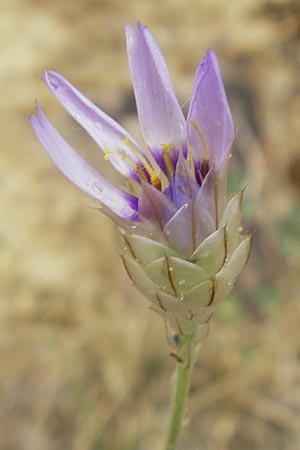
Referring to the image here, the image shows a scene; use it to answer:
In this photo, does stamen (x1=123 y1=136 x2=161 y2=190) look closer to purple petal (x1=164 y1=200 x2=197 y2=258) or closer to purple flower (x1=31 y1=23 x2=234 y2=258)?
purple flower (x1=31 y1=23 x2=234 y2=258)

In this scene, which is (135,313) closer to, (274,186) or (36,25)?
(274,186)

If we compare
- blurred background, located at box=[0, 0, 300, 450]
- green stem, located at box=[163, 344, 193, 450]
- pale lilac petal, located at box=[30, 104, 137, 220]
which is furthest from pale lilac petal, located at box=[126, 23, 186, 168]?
blurred background, located at box=[0, 0, 300, 450]

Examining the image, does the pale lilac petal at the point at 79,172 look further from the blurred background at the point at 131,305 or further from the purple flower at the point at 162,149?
the blurred background at the point at 131,305

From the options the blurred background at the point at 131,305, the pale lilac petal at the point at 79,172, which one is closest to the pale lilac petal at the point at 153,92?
the pale lilac petal at the point at 79,172

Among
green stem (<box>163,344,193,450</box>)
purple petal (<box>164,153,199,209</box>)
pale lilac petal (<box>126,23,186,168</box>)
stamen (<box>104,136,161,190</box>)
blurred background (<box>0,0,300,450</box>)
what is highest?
pale lilac petal (<box>126,23,186,168</box>)

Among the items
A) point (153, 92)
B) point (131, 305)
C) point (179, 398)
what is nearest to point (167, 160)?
point (153, 92)

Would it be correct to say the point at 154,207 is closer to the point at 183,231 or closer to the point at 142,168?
the point at 183,231
